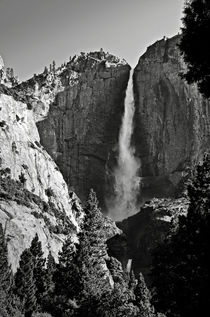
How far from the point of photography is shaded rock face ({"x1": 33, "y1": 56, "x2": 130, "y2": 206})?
131 meters

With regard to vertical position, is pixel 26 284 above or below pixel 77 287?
above

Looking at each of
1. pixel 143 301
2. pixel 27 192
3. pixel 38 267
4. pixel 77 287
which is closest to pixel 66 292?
pixel 77 287

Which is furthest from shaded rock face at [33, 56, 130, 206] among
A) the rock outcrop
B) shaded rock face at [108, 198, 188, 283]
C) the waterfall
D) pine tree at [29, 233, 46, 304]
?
pine tree at [29, 233, 46, 304]

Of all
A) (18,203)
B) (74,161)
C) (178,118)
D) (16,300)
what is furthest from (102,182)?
(16,300)

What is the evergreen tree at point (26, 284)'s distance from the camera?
5144 cm

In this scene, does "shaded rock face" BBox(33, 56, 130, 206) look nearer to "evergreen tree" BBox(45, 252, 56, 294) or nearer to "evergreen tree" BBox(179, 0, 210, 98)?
"evergreen tree" BBox(45, 252, 56, 294)

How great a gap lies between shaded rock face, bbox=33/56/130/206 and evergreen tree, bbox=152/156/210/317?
326 feet

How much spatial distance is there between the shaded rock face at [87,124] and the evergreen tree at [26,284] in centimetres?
7118

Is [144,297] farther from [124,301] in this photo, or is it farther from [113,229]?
[113,229]

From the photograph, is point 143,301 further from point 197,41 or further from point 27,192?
point 197,41

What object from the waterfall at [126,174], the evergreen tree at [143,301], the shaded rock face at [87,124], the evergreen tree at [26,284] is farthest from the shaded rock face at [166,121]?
the evergreen tree at [26,284]

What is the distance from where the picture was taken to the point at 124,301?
4222cm

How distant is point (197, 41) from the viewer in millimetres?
15648

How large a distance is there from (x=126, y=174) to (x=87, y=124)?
19.3m
